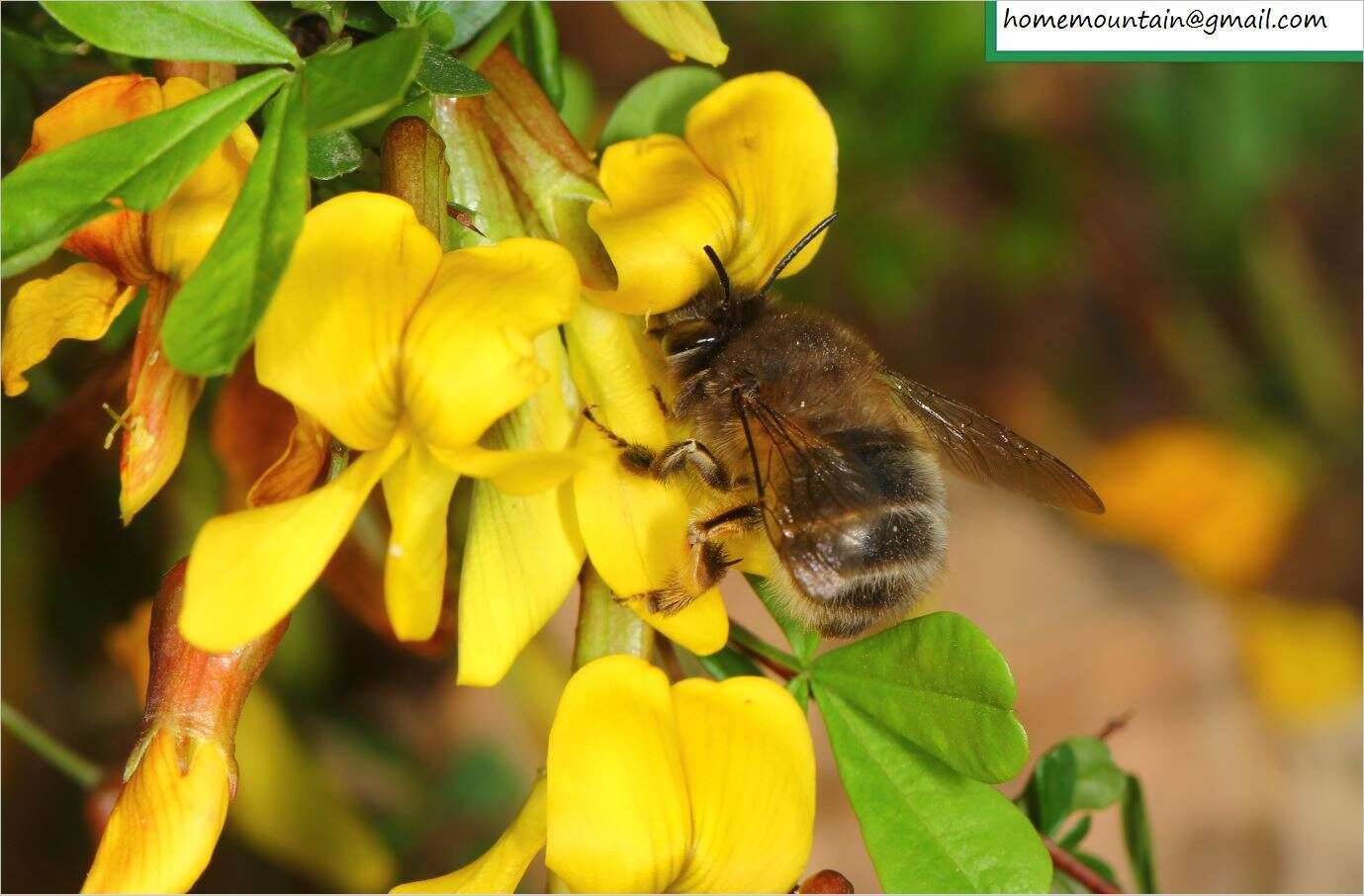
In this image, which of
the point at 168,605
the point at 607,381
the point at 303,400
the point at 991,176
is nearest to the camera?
the point at 303,400

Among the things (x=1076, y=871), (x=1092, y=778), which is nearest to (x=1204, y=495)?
(x=1092, y=778)

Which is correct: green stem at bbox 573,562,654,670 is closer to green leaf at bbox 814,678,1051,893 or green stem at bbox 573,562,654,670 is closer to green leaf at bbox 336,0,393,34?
green leaf at bbox 814,678,1051,893

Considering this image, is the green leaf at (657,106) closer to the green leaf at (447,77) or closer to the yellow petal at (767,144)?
the yellow petal at (767,144)

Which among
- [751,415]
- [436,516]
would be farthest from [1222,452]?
[436,516]

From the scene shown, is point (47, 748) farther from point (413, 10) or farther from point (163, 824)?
point (413, 10)

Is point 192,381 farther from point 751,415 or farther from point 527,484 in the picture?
point 751,415

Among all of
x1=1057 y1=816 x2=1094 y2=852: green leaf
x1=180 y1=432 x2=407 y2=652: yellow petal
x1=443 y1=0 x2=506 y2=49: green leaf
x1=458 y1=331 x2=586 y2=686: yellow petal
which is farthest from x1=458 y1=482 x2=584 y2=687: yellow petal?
x1=1057 y1=816 x2=1094 y2=852: green leaf

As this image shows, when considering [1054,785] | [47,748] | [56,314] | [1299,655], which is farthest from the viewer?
[1299,655]
